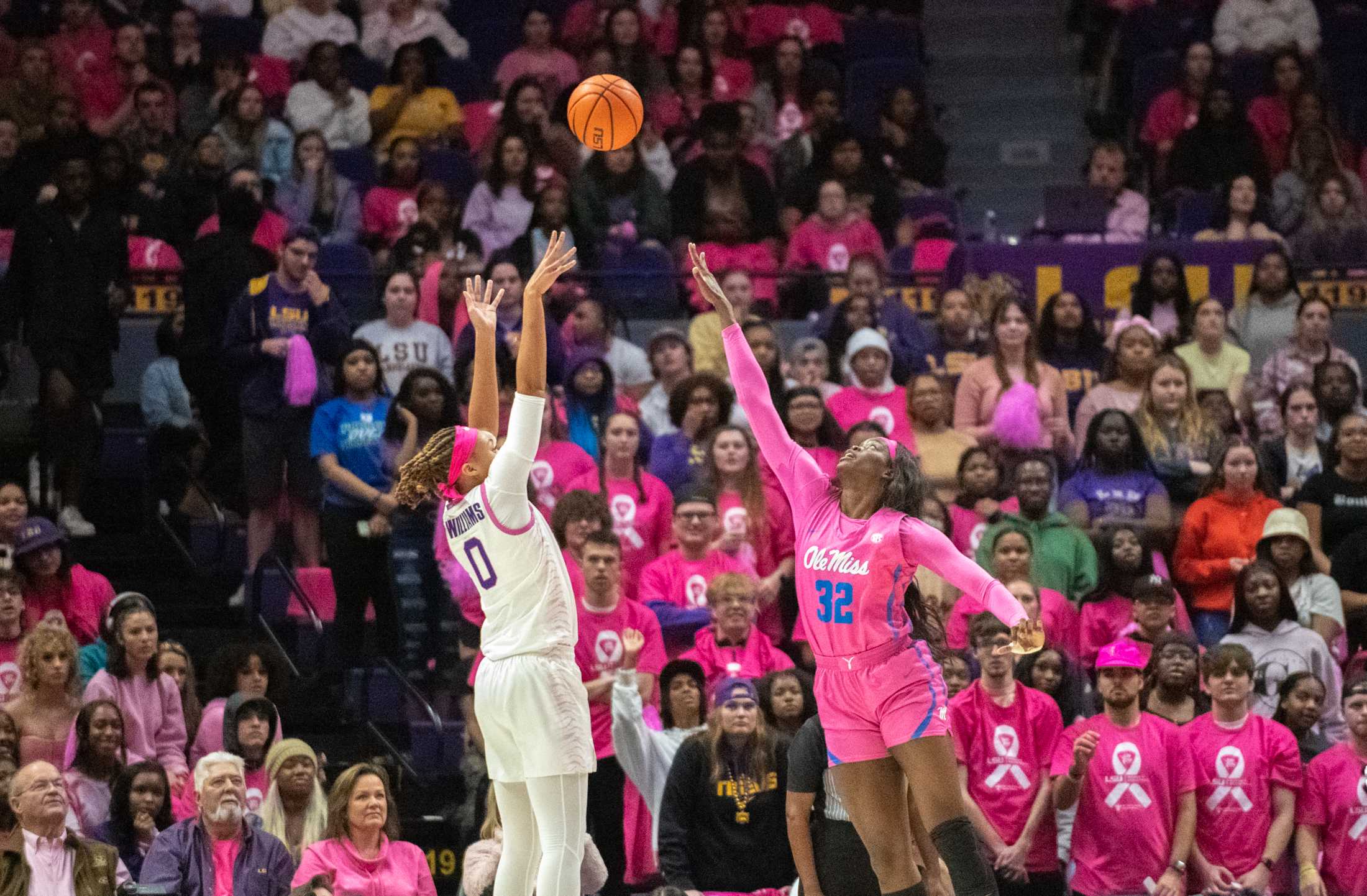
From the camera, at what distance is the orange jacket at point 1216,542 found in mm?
10898

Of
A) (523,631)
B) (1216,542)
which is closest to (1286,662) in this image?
(1216,542)

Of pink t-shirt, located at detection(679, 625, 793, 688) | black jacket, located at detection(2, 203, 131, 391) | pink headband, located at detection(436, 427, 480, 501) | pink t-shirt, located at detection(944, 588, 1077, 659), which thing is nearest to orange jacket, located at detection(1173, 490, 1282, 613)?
pink t-shirt, located at detection(944, 588, 1077, 659)

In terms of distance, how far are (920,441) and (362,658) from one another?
348 cm

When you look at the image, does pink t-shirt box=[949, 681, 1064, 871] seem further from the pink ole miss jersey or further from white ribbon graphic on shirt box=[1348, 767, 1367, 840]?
the pink ole miss jersey

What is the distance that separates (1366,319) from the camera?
44.5 feet

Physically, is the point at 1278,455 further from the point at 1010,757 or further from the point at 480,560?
the point at 480,560

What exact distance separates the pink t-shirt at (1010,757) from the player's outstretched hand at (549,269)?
3.53 m

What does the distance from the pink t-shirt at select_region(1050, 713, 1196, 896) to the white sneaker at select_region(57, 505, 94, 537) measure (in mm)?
6345

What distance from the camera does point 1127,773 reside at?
9.31 meters

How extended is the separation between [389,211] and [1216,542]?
6.22 metres

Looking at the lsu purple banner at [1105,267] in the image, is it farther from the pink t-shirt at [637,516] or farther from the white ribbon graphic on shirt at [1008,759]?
the white ribbon graphic on shirt at [1008,759]

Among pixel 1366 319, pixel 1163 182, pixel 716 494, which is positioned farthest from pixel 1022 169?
pixel 716 494

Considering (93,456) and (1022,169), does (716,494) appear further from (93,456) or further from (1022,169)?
(1022,169)

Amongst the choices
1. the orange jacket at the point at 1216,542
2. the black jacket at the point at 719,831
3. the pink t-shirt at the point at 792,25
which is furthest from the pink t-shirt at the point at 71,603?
the pink t-shirt at the point at 792,25
